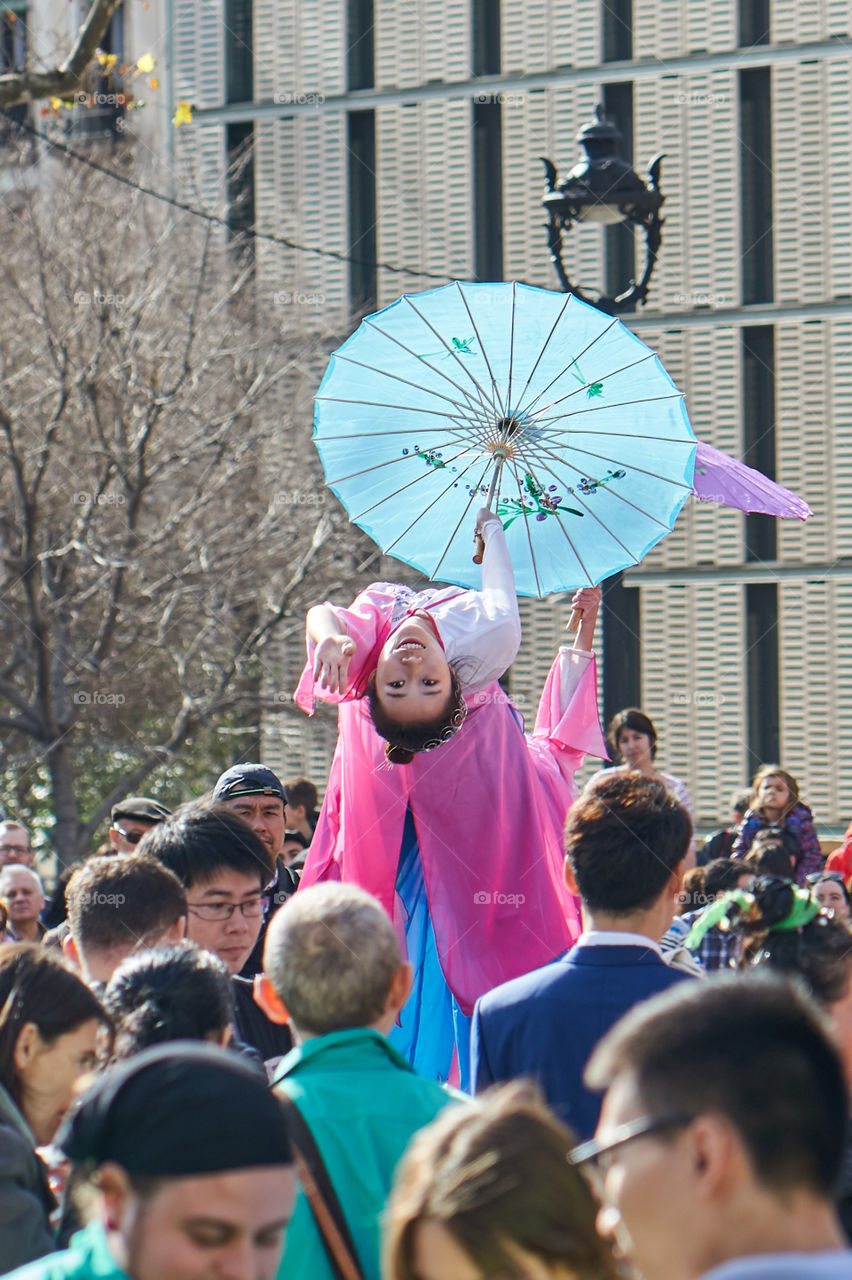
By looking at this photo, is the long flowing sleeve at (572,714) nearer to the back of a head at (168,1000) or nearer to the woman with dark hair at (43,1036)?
the back of a head at (168,1000)

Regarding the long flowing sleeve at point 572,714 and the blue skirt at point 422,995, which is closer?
the blue skirt at point 422,995

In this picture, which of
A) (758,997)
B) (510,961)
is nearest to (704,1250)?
(758,997)

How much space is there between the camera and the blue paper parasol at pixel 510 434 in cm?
487

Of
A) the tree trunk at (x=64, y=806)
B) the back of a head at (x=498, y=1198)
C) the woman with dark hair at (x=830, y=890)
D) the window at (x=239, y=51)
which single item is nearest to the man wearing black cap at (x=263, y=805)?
the woman with dark hair at (x=830, y=890)

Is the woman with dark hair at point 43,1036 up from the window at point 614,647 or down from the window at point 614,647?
down

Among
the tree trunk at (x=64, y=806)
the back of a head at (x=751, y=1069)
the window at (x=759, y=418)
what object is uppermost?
the window at (x=759, y=418)

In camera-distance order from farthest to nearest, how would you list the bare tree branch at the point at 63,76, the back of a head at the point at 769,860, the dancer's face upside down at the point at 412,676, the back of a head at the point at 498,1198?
the bare tree branch at the point at 63,76
the back of a head at the point at 769,860
the dancer's face upside down at the point at 412,676
the back of a head at the point at 498,1198

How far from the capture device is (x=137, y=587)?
1213 centimetres

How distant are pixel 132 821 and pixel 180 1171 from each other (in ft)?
12.1

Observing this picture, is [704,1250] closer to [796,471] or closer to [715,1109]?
[715,1109]

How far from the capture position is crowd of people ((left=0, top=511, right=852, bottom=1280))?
65.0 inches

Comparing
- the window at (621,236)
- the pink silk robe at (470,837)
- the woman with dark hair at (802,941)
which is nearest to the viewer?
the woman with dark hair at (802,941)

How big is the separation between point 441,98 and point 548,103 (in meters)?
1.10

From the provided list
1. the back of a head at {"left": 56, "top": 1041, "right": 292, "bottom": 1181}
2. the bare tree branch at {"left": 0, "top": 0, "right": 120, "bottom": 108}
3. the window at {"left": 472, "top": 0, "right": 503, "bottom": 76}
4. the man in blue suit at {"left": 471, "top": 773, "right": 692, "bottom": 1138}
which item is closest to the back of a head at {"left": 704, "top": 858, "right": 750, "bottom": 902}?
the man in blue suit at {"left": 471, "top": 773, "right": 692, "bottom": 1138}
